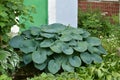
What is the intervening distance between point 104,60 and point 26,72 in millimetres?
1230

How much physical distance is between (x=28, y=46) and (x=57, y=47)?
46cm

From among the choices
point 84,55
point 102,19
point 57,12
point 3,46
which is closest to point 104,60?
point 84,55

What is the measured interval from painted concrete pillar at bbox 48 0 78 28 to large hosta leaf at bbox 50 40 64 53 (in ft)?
6.96

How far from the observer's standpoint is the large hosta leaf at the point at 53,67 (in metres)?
5.43

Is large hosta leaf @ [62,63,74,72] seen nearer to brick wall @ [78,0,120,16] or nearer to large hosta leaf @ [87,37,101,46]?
large hosta leaf @ [87,37,101,46]

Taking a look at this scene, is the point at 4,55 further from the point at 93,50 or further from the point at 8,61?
the point at 93,50

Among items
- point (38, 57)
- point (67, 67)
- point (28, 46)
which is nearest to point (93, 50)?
point (67, 67)

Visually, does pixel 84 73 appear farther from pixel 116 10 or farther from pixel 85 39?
pixel 116 10

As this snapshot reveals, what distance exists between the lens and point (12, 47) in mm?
5664

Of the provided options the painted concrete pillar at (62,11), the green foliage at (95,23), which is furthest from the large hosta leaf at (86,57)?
the green foliage at (95,23)

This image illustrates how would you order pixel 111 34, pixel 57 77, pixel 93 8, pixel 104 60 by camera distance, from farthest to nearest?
pixel 93 8 < pixel 111 34 < pixel 104 60 < pixel 57 77

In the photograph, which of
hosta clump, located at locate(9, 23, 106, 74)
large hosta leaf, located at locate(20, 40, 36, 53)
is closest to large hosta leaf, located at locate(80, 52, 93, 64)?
hosta clump, located at locate(9, 23, 106, 74)

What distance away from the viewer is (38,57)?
18.0 ft

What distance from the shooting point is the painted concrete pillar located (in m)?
7.70
